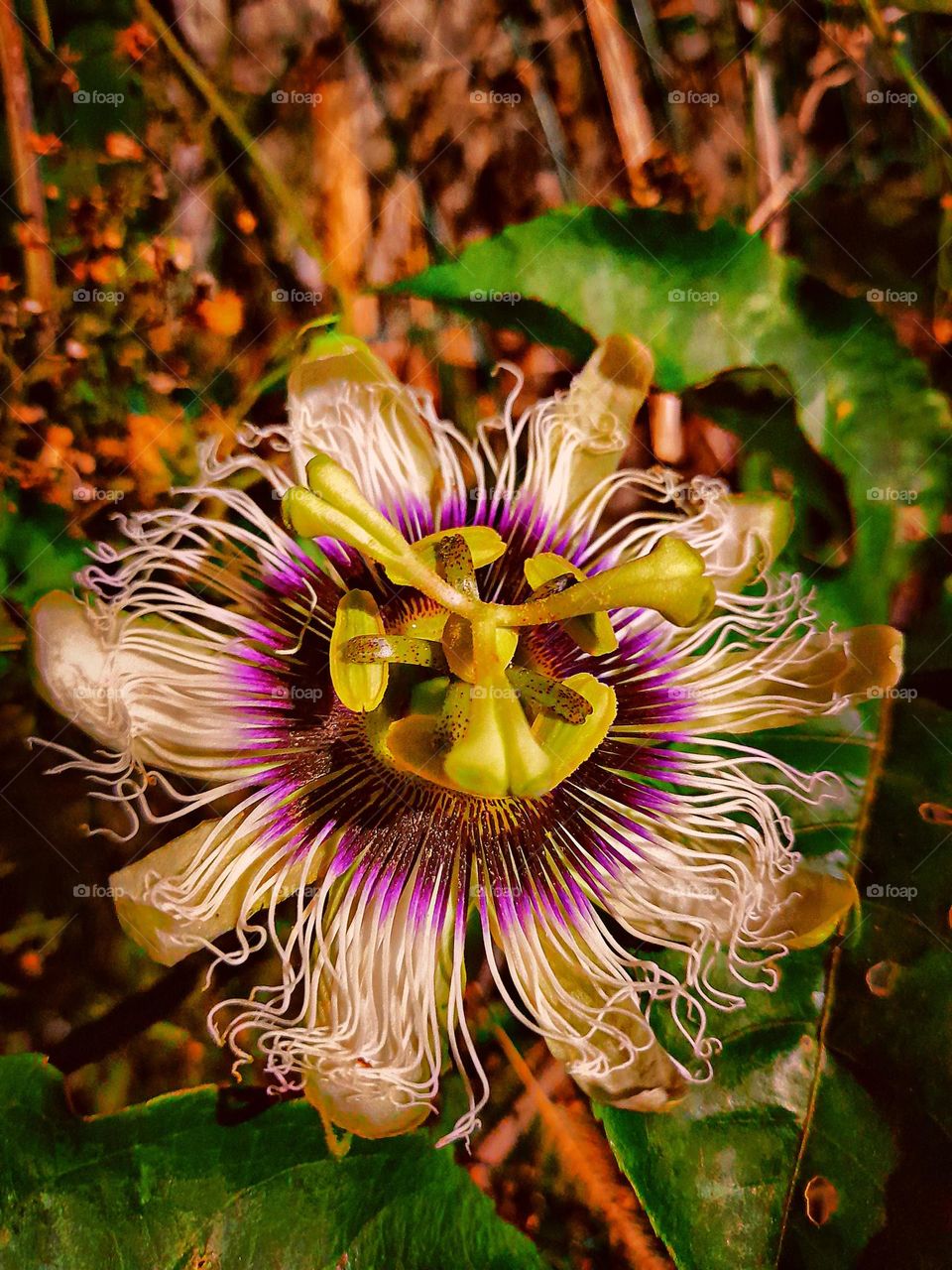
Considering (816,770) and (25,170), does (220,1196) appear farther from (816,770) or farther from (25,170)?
(25,170)

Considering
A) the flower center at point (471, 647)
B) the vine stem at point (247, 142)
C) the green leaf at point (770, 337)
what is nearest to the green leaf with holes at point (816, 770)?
the green leaf at point (770, 337)

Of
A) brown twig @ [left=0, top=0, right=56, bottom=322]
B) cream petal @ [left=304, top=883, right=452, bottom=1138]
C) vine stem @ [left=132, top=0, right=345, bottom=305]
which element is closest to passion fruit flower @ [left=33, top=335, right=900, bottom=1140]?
cream petal @ [left=304, top=883, right=452, bottom=1138]

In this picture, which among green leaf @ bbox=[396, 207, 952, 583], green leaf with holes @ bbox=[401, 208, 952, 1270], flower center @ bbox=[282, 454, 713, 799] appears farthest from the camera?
green leaf @ bbox=[396, 207, 952, 583]

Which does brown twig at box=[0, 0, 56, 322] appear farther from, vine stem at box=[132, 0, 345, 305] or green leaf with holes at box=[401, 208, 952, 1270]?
green leaf with holes at box=[401, 208, 952, 1270]

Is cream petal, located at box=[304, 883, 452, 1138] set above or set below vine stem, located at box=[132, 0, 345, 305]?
below

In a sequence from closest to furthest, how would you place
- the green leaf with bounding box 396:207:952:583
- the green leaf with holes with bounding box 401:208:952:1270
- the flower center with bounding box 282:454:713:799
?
the flower center with bounding box 282:454:713:799 → the green leaf with holes with bounding box 401:208:952:1270 → the green leaf with bounding box 396:207:952:583

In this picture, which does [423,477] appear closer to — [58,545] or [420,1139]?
[58,545]

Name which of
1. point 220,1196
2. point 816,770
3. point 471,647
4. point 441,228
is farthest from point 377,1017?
point 441,228
